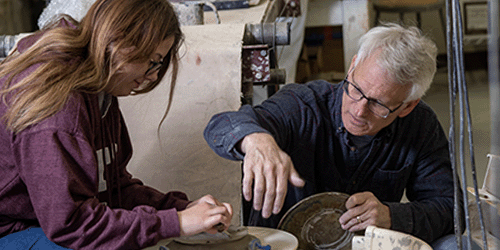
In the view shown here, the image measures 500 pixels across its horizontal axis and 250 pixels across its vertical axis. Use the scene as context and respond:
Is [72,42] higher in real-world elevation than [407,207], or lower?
higher

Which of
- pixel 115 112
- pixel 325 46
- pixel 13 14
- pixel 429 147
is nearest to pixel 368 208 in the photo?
pixel 429 147

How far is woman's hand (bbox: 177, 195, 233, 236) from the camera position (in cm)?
125

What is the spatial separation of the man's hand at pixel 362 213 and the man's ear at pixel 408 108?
34cm

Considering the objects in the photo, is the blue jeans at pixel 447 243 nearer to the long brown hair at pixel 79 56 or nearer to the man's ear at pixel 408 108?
the man's ear at pixel 408 108

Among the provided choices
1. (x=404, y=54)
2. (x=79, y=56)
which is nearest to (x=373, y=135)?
(x=404, y=54)

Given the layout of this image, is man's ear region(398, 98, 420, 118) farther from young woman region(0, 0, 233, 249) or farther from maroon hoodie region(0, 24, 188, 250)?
maroon hoodie region(0, 24, 188, 250)

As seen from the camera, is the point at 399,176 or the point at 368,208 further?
the point at 399,176

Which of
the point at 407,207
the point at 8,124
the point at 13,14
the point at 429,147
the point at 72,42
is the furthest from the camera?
the point at 13,14

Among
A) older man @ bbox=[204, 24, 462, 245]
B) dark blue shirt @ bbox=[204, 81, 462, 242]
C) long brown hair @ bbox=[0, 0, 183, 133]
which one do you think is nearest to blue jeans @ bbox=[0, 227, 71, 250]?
long brown hair @ bbox=[0, 0, 183, 133]

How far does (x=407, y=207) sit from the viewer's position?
5.35 ft

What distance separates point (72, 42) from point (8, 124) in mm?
263

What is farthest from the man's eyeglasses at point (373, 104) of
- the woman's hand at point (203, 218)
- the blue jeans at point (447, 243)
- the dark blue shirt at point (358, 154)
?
the woman's hand at point (203, 218)

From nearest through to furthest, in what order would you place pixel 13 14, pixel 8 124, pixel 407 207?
pixel 8 124 → pixel 407 207 → pixel 13 14

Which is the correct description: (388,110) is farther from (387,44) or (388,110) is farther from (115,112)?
(115,112)
